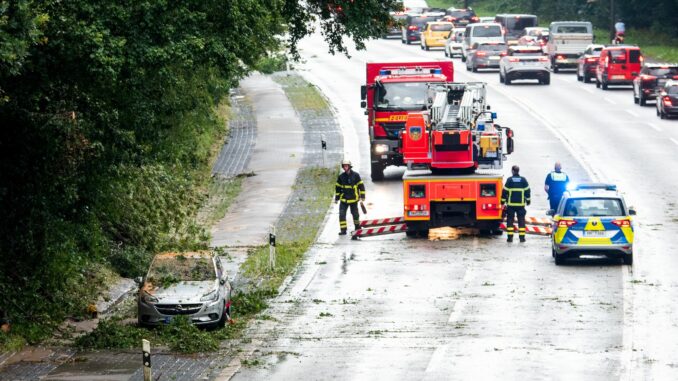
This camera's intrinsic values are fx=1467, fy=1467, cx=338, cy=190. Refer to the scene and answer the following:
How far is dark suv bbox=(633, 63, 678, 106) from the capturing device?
5544cm

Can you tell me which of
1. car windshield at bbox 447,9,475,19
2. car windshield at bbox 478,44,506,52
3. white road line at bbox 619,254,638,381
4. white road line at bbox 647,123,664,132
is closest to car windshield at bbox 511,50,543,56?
car windshield at bbox 478,44,506,52

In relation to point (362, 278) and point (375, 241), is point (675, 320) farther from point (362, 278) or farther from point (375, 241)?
point (375, 241)

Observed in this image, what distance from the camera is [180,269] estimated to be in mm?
25469

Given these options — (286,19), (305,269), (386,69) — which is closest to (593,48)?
(386,69)

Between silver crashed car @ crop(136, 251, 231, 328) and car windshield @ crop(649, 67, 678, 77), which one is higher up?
car windshield @ crop(649, 67, 678, 77)

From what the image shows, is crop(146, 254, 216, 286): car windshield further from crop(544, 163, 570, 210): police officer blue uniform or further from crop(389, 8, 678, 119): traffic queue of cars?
crop(389, 8, 678, 119): traffic queue of cars

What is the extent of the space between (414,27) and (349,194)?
52.9 metres

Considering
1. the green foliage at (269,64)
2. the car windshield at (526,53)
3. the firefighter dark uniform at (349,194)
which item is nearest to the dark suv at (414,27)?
the green foliage at (269,64)

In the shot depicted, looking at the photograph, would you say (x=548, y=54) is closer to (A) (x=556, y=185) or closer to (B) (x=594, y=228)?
(A) (x=556, y=185)

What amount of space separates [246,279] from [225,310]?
4.80 meters

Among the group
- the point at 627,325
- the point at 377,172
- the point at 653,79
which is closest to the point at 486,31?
the point at 653,79

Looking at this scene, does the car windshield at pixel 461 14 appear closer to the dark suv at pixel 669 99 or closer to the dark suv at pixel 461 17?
the dark suv at pixel 461 17

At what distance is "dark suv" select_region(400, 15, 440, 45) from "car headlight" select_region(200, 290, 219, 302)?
61.6m

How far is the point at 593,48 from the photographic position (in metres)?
66.6
